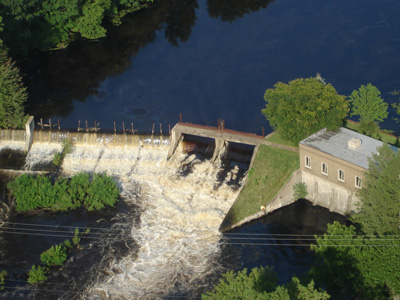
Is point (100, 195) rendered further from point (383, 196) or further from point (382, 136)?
point (382, 136)

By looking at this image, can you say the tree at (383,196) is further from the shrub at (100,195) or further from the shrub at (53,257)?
the shrub at (53,257)

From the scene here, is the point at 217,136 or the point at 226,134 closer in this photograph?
the point at 217,136

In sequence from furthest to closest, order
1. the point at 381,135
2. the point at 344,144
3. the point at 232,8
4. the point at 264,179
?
the point at 232,8
the point at 381,135
the point at 264,179
the point at 344,144

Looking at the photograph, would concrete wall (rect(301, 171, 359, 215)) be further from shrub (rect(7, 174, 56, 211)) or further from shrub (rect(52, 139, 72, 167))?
shrub (rect(52, 139, 72, 167))

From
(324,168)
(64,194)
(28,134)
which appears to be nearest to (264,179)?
(324,168)

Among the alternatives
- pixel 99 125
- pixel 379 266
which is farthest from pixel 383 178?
pixel 99 125

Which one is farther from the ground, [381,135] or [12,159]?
[381,135]

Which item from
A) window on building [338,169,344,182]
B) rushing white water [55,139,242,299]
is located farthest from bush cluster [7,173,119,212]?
window on building [338,169,344,182]
